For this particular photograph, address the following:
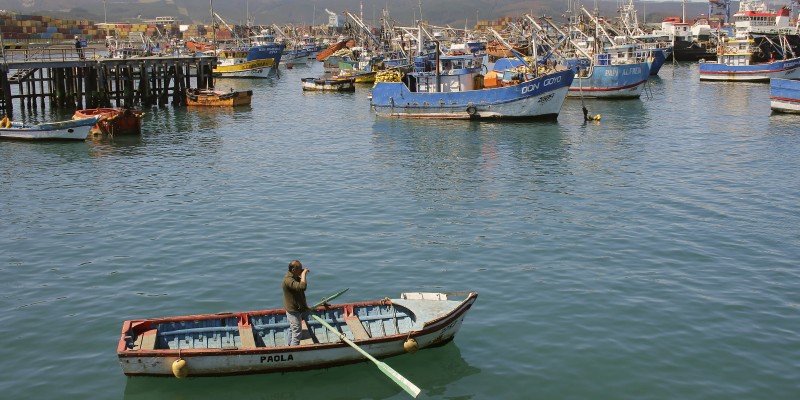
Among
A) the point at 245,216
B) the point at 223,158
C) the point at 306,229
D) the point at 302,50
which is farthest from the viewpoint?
the point at 302,50

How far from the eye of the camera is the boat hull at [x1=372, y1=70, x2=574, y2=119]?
50.2 meters

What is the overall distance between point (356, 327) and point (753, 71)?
72588mm

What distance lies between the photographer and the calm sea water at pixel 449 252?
52.3 feet

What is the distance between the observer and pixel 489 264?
73.4 feet

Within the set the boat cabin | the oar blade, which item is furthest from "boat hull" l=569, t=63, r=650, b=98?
the oar blade

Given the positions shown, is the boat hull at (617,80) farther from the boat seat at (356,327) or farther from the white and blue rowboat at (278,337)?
the boat seat at (356,327)

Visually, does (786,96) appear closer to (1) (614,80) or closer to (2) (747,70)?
(1) (614,80)

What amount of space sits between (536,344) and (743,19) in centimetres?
9930

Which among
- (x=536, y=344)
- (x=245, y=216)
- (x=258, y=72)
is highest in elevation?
(x=258, y=72)

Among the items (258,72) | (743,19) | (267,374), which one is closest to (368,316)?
(267,374)

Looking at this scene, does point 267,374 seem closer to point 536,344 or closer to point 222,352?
point 222,352

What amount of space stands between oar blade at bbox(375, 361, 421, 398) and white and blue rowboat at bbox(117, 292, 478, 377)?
0.74 metres

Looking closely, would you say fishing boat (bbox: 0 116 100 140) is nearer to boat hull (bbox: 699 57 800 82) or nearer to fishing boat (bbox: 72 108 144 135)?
fishing boat (bbox: 72 108 144 135)

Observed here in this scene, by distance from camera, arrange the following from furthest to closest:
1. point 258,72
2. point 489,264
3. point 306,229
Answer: point 258,72
point 306,229
point 489,264
